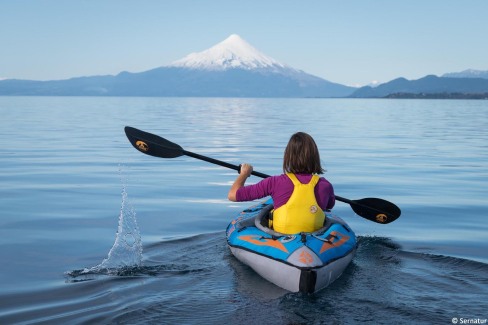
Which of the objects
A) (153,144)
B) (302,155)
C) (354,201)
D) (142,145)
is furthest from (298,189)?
(142,145)

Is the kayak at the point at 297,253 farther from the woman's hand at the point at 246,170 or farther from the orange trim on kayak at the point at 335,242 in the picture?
the woman's hand at the point at 246,170

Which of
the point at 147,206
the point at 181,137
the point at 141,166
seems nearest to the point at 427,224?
the point at 147,206

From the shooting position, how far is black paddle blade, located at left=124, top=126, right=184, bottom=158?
10.9 m

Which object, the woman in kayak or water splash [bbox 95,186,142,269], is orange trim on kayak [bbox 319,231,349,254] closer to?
the woman in kayak

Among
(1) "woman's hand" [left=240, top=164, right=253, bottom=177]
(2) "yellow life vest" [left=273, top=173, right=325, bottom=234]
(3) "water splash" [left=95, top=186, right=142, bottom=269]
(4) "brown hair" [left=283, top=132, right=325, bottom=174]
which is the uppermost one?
(4) "brown hair" [left=283, top=132, right=325, bottom=174]

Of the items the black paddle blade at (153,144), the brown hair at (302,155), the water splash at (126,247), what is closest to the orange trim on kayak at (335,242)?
the brown hair at (302,155)

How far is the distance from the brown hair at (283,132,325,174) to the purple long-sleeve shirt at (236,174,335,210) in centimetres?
10

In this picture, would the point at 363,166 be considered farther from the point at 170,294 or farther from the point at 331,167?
the point at 170,294

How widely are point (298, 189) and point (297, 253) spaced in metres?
0.89

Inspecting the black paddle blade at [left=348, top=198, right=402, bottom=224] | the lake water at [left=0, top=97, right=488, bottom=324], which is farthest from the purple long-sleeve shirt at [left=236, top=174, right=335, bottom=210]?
the black paddle blade at [left=348, top=198, right=402, bottom=224]

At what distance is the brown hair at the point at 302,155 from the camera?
748 centimetres

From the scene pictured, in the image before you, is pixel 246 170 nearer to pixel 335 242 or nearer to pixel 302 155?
pixel 302 155

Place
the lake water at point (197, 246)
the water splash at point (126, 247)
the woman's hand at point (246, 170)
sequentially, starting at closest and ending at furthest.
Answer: the lake water at point (197, 246), the woman's hand at point (246, 170), the water splash at point (126, 247)

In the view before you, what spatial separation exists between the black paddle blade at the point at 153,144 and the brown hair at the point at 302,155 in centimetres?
363
